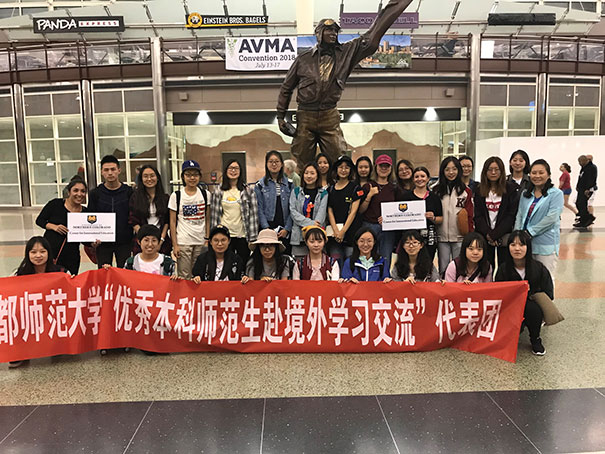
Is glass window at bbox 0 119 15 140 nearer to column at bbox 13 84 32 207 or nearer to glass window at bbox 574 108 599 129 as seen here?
column at bbox 13 84 32 207

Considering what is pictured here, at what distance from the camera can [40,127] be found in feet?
63.8

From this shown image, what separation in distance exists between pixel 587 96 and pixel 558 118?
4.54 ft

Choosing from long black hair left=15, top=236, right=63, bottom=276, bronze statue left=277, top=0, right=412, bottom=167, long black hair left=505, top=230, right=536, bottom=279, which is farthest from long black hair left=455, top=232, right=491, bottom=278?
long black hair left=15, top=236, right=63, bottom=276

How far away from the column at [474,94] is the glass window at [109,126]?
1375cm

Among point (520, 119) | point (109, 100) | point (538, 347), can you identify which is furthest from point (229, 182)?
point (520, 119)

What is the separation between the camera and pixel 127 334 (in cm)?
405

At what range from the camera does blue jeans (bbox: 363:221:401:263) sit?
15.9 ft

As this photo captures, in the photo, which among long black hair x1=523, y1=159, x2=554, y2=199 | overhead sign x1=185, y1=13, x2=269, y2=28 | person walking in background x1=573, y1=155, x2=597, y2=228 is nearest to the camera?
long black hair x1=523, y1=159, x2=554, y2=199

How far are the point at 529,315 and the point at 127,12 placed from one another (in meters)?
24.5

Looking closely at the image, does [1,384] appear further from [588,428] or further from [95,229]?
[588,428]

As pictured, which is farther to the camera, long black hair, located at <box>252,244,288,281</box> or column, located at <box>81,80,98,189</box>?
column, located at <box>81,80,98,189</box>

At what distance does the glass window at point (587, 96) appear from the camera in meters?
19.0

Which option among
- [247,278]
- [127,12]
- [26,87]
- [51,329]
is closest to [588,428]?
[247,278]

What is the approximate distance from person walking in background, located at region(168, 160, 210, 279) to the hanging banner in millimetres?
12664
